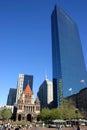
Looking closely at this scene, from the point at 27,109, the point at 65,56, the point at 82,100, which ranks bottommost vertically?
the point at 27,109

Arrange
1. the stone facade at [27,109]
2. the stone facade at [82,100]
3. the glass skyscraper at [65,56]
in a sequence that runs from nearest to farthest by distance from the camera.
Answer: the stone facade at [82,100], the stone facade at [27,109], the glass skyscraper at [65,56]

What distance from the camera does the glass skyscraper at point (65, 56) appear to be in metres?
143

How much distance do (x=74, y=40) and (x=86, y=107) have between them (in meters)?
80.9

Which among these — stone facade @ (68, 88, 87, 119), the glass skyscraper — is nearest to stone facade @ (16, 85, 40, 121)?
the glass skyscraper

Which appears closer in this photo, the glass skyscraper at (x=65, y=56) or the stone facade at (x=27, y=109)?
the stone facade at (x=27, y=109)

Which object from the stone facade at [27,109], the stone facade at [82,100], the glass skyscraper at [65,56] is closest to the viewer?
the stone facade at [82,100]

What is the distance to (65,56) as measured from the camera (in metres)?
151

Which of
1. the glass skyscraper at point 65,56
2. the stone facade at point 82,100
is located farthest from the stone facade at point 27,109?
the stone facade at point 82,100

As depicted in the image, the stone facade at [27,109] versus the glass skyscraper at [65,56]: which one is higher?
the glass skyscraper at [65,56]

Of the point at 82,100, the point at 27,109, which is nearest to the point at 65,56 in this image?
the point at 82,100

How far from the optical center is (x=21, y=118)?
115 metres

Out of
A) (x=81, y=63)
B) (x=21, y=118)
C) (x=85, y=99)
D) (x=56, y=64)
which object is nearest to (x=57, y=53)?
(x=56, y=64)

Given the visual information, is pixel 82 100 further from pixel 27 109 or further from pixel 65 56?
pixel 65 56

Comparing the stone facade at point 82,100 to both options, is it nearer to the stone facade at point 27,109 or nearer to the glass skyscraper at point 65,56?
the glass skyscraper at point 65,56
